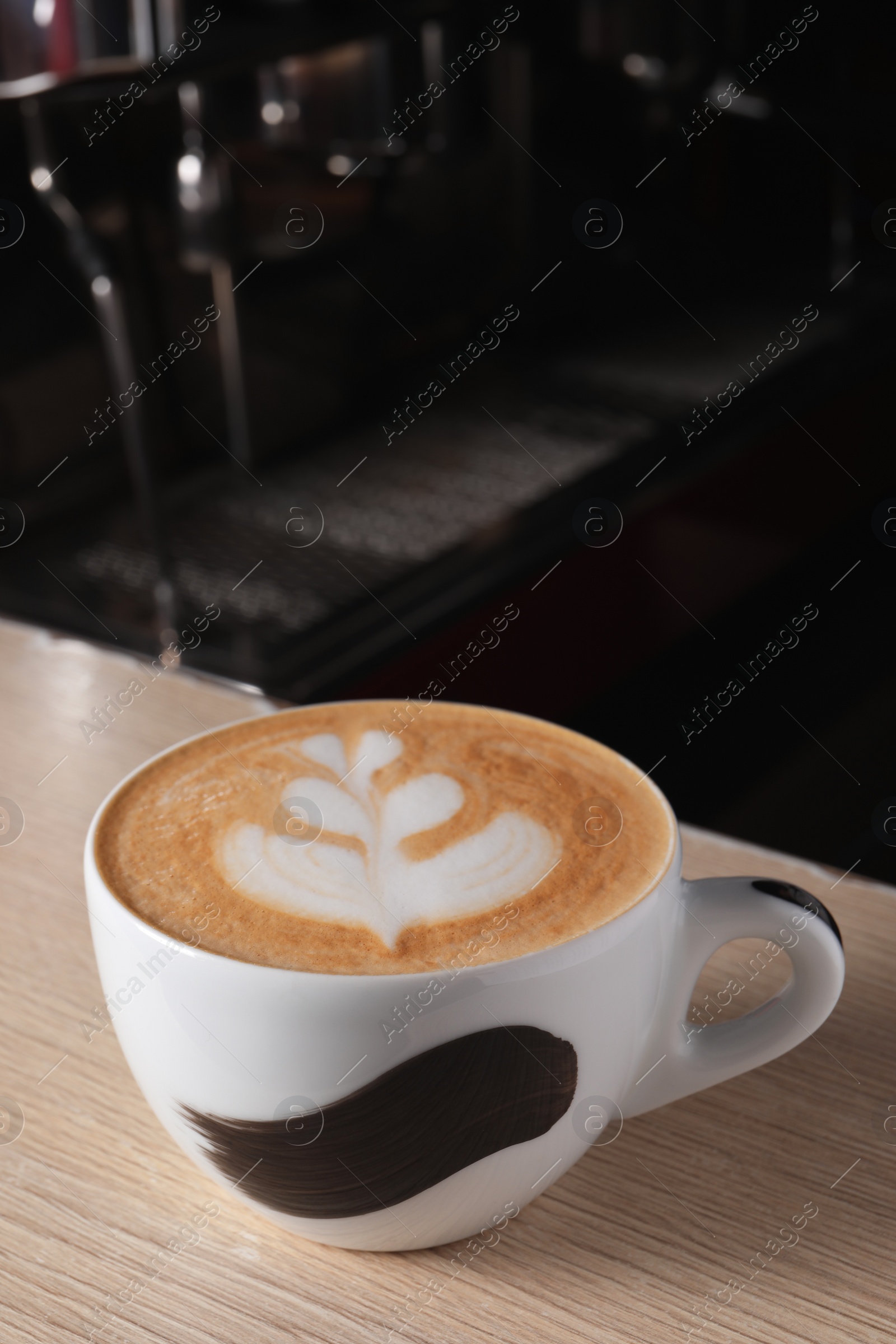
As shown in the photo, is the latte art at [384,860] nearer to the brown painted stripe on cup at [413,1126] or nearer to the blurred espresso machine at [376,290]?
the brown painted stripe on cup at [413,1126]

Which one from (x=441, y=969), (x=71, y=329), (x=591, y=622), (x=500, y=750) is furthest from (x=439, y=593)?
(x=441, y=969)

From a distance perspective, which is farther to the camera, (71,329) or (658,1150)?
(71,329)

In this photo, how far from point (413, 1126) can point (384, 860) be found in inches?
3.2

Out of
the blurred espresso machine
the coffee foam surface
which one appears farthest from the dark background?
the coffee foam surface

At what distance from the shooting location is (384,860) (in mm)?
390

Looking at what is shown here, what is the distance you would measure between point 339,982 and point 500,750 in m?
0.14

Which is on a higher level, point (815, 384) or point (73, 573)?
point (815, 384)

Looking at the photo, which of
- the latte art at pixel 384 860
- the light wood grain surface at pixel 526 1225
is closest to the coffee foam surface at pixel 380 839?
the latte art at pixel 384 860

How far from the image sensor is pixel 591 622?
153 centimetres

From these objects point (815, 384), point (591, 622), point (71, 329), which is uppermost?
point (71, 329)

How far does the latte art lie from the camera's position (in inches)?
14.4

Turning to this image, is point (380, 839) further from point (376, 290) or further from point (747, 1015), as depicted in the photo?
point (376, 290)

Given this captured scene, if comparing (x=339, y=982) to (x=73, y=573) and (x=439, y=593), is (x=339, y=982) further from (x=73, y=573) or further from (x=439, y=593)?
(x=73, y=573)

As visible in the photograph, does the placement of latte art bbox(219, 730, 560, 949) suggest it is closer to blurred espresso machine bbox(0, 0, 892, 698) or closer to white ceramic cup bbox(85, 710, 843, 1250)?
white ceramic cup bbox(85, 710, 843, 1250)
